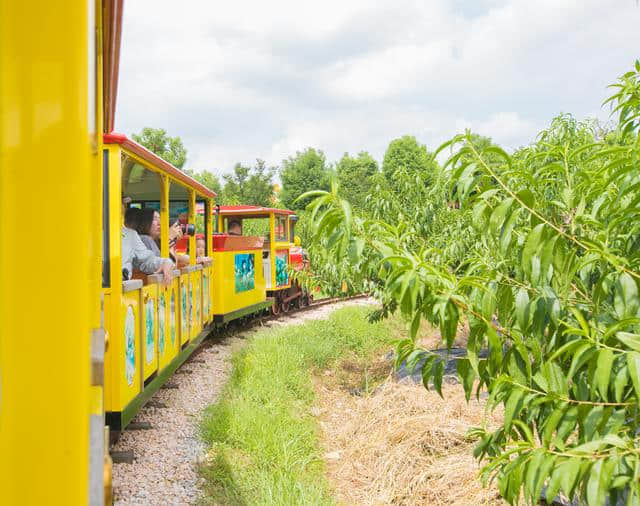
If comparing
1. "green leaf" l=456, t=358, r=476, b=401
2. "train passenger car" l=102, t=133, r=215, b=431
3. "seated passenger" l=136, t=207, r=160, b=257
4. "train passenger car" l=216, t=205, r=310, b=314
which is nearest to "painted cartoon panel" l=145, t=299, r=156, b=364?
"train passenger car" l=102, t=133, r=215, b=431

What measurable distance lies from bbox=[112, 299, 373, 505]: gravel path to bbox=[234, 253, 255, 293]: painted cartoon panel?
7.06 ft

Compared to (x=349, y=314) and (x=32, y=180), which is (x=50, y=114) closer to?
(x=32, y=180)

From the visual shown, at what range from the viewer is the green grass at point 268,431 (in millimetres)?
3549

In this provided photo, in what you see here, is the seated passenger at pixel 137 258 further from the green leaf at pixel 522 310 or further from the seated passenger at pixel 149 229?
the green leaf at pixel 522 310

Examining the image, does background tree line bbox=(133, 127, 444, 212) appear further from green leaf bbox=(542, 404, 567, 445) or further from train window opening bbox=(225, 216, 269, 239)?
green leaf bbox=(542, 404, 567, 445)

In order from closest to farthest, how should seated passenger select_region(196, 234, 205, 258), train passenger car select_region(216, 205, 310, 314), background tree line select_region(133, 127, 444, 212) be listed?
1. seated passenger select_region(196, 234, 205, 258)
2. train passenger car select_region(216, 205, 310, 314)
3. background tree line select_region(133, 127, 444, 212)

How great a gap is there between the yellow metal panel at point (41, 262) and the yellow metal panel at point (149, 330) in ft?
10.8

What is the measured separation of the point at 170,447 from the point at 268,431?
0.78m

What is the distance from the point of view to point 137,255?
440 cm

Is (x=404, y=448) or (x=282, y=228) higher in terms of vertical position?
(x=282, y=228)

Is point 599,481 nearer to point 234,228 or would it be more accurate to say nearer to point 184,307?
point 184,307

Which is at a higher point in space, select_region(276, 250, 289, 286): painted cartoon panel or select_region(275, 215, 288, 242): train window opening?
select_region(275, 215, 288, 242): train window opening

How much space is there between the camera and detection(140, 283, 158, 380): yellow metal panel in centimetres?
424

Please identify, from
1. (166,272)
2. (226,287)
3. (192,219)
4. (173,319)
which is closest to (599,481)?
(166,272)
